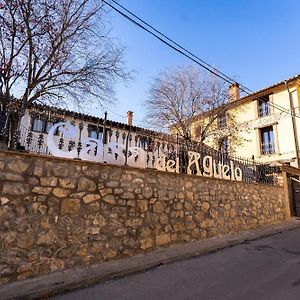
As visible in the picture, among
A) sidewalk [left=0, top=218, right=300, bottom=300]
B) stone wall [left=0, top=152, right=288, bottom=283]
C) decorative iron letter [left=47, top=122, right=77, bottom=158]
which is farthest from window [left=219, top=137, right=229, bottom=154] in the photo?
decorative iron letter [left=47, top=122, right=77, bottom=158]

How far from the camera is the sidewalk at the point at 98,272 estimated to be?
12.8 feet

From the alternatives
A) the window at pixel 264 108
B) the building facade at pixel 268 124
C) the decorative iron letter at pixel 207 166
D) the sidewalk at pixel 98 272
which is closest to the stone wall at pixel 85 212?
the sidewalk at pixel 98 272

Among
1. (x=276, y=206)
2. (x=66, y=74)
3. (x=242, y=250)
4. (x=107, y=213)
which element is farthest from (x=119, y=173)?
(x=276, y=206)

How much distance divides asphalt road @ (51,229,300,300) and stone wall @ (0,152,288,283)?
94 cm

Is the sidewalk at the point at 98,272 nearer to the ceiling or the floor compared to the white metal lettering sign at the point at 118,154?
nearer to the floor

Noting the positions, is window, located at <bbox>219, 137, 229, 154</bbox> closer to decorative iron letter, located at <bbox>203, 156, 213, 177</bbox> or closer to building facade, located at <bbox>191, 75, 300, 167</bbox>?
building facade, located at <bbox>191, 75, 300, 167</bbox>

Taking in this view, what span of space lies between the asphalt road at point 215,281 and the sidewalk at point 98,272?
0.18 m

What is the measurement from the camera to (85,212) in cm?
533

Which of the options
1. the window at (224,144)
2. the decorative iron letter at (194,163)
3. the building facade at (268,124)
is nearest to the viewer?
the decorative iron letter at (194,163)

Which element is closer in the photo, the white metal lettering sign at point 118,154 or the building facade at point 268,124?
the white metal lettering sign at point 118,154

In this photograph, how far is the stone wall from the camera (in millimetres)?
4473

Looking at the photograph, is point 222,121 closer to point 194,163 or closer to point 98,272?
point 194,163

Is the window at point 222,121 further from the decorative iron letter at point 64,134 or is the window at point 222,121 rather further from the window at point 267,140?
the decorative iron letter at point 64,134

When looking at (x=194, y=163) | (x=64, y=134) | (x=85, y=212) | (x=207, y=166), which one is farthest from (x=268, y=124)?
(x=85, y=212)
